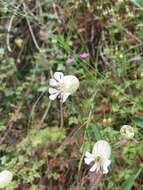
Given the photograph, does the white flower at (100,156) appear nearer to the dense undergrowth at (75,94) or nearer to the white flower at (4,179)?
the dense undergrowth at (75,94)

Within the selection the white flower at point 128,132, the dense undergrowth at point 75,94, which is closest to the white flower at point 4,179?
the dense undergrowth at point 75,94

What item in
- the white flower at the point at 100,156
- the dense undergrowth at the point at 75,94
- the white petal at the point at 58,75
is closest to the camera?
the white flower at the point at 100,156

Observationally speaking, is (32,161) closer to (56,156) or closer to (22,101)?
(56,156)

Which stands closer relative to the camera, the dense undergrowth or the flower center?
the flower center

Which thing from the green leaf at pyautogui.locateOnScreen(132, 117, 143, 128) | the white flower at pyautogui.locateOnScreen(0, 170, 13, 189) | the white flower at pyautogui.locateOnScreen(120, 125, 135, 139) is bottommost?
the white flower at pyautogui.locateOnScreen(0, 170, 13, 189)

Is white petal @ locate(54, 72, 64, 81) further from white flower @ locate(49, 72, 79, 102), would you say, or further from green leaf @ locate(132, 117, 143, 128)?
green leaf @ locate(132, 117, 143, 128)

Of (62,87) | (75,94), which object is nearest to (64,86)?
(62,87)

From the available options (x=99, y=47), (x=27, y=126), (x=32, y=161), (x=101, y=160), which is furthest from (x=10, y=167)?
(x=99, y=47)

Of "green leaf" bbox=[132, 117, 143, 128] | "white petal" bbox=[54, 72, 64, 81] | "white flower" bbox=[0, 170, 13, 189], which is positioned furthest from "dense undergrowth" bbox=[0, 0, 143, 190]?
"white flower" bbox=[0, 170, 13, 189]
